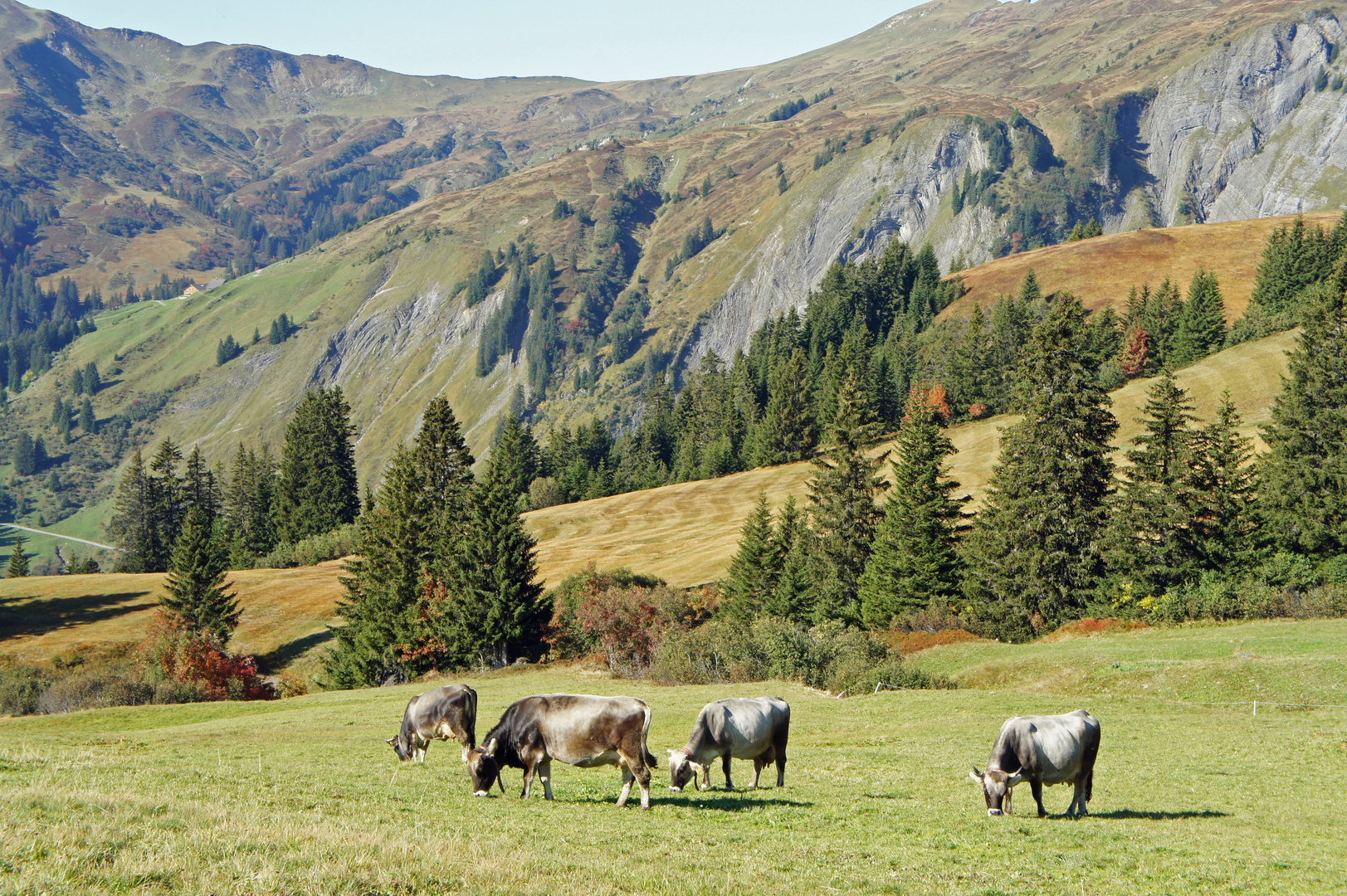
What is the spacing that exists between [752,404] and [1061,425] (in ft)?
333

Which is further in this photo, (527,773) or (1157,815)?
(1157,815)

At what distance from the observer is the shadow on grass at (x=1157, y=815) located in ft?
60.7

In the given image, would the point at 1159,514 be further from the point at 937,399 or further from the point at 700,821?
the point at 937,399

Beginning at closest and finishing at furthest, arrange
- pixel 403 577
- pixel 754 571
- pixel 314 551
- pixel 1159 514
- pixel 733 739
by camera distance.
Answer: pixel 733 739, pixel 1159 514, pixel 403 577, pixel 754 571, pixel 314 551

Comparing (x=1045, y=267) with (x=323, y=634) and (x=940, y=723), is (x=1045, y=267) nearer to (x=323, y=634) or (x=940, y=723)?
(x=323, y=634)

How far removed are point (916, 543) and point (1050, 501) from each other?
32.7 feet

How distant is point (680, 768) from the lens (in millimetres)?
18500

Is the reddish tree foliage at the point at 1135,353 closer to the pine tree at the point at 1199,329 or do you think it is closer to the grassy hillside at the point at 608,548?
the pine tree at the point at 1199,329

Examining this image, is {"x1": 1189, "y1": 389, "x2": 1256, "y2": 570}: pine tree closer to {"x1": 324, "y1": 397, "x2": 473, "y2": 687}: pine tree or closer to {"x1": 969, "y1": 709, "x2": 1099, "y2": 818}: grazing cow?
{"x1": 969, "y1": 709, "x2": 1099, "y2": 818}: grazing cow

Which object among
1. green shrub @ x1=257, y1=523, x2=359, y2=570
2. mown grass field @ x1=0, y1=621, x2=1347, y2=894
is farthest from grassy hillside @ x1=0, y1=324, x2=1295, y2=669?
mown grass field @ x1=0, y1=621, x2=1347, y2=894

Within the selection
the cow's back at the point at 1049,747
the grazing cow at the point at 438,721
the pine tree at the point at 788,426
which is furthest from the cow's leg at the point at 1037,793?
the pine tree at the point at 788,426

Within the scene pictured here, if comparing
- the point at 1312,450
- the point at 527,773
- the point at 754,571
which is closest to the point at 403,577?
the point at 754,571

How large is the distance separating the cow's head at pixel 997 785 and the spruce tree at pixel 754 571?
171 ft

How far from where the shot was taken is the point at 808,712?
3628cm
